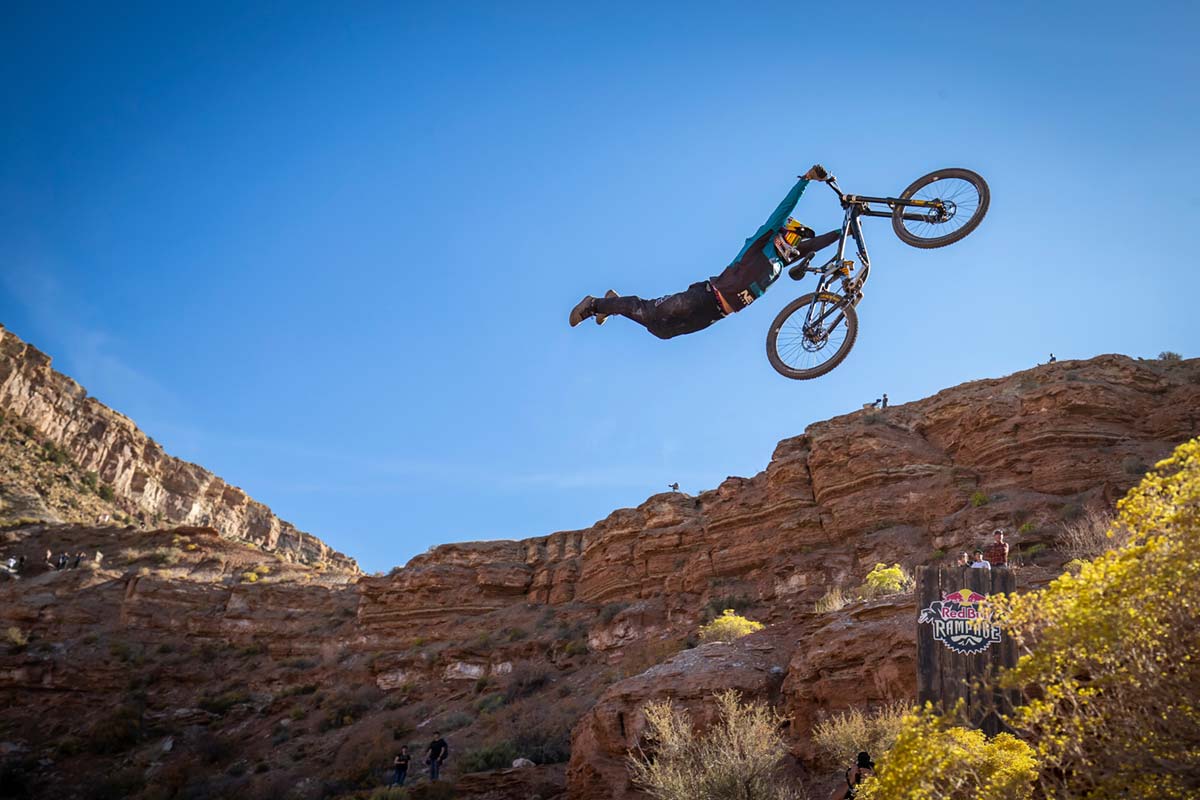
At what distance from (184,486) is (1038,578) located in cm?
8450

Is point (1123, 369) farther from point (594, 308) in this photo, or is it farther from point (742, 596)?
point (594, 308)

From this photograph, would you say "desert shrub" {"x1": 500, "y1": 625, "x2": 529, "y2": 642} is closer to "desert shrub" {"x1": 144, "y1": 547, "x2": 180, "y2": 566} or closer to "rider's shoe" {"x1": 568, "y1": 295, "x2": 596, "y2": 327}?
"desert shrub" {"x1": 144, "y1": 547, "x2": 180, "y2": 566}

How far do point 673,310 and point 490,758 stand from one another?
1626 centimetres

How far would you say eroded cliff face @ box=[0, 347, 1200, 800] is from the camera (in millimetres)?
24641

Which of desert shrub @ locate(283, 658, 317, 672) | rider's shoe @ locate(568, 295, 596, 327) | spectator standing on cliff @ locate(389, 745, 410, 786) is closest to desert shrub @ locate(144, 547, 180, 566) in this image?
desert shrub @ locate(283, 658, 317, 672)

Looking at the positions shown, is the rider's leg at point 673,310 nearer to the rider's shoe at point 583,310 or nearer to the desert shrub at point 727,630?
Answer: the rider's shoe at point 583,310

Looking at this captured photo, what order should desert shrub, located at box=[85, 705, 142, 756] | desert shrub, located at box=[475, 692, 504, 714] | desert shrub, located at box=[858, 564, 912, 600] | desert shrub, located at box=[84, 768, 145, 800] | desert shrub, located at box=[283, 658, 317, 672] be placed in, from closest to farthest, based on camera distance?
desert shrub, located at box=[858, 564, 912, 600] → desert shrub, located at box=[84, 768, 145, 800] → desert shrub, located at box=[475, 692, 504, 714] → desert shrub, located at box=[85, 705, 142, 756] → desert shrub, located at box=[283, 658, 317, 672]

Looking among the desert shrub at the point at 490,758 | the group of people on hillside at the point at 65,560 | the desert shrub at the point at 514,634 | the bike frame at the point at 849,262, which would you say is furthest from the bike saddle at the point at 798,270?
the group of people on hillside at the point at 65,560

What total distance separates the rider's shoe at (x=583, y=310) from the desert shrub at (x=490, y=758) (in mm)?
14892

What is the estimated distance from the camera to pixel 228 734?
35.9 m

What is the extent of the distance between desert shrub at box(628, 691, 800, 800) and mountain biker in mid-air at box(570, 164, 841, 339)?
7942 mm

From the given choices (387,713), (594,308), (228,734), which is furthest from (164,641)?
(594,308)

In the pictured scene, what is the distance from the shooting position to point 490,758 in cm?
2214

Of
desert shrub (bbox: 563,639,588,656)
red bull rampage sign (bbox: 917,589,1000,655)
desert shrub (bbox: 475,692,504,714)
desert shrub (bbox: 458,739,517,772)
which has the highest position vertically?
desert shrub (bbox: 563,639,588,656)
